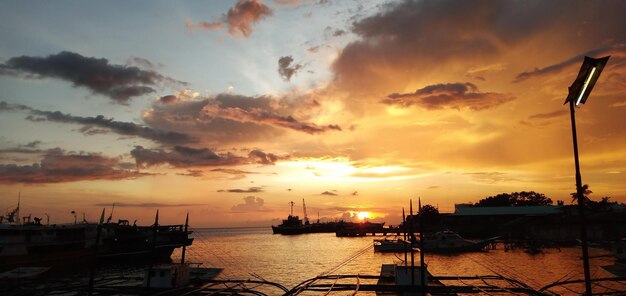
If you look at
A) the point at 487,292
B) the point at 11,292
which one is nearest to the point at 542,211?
the point at 487,292

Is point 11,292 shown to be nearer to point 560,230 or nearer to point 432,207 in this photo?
point 560,230

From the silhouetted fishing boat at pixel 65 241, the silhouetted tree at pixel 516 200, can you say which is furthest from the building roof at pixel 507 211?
the silhouetted fishing boat at pixel 65 241

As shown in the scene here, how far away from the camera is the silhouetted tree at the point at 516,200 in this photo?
187 meters

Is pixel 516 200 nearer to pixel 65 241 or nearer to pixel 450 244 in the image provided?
pixel 450 244

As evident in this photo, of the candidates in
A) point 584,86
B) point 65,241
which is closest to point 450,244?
point 65,241

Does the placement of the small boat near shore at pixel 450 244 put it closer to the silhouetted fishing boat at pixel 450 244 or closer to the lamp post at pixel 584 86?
the silhouetted fishing boat at pixel 450 244

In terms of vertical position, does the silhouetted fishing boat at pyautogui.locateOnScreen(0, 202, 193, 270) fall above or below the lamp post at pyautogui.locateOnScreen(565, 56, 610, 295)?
below

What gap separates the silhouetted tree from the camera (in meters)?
187

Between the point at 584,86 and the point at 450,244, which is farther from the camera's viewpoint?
the point at 450,244

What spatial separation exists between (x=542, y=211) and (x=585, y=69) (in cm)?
16478

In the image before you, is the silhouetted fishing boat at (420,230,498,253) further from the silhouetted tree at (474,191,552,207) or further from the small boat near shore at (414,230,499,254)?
the silhouetted tree at (474,191,552,207)

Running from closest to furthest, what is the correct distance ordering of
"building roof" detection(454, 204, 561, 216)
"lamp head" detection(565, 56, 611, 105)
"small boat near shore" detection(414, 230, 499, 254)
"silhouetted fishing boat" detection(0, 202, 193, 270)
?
1. "lamp head" detection(565, 56, 611, 105)
2. "silhouetted fishing boat" detection(0, 202, 193, 270)
3. "small boat near shore" detection(414, 230, 499, 254)
4. "building roof" detection(454, 204, 561, 216)

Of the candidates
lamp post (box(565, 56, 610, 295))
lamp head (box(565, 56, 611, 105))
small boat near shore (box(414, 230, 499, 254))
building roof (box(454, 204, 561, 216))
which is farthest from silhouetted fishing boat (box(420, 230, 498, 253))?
lamp head (box(565, 56, 611, 105))

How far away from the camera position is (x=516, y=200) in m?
191
